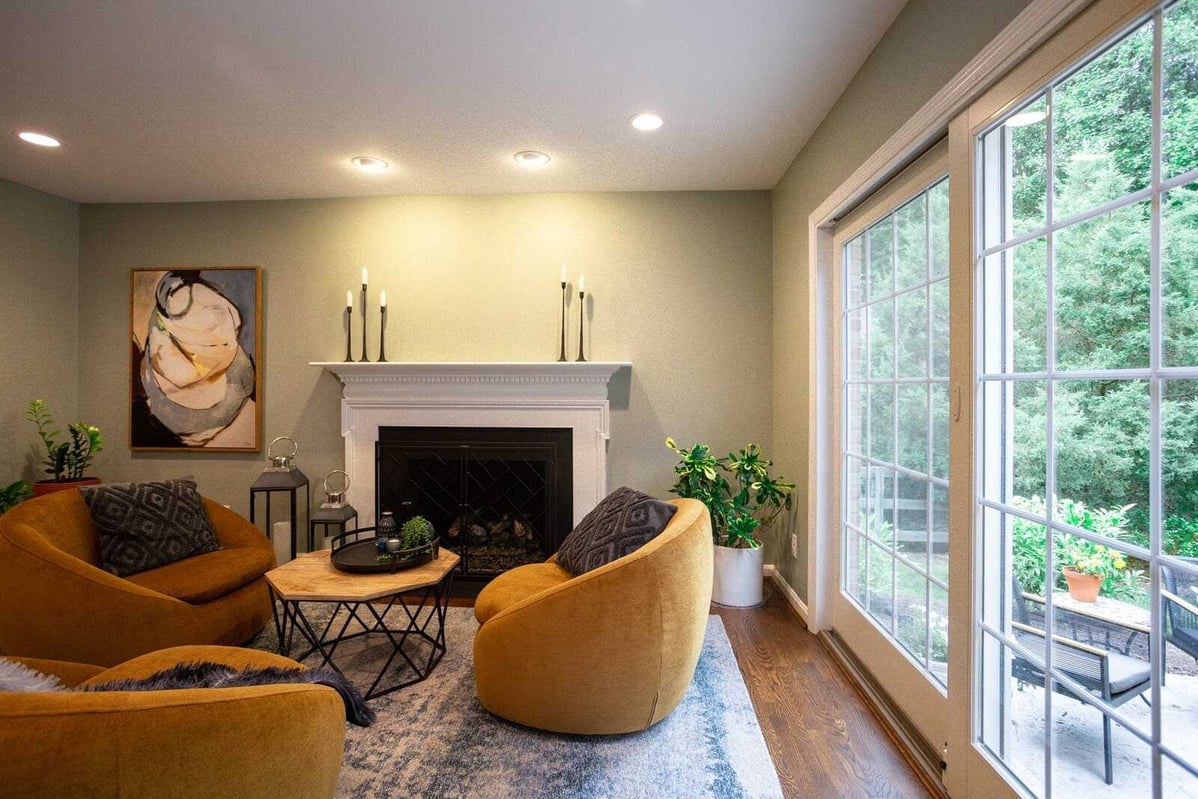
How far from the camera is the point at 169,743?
0.94m

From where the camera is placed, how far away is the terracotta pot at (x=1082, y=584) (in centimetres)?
115

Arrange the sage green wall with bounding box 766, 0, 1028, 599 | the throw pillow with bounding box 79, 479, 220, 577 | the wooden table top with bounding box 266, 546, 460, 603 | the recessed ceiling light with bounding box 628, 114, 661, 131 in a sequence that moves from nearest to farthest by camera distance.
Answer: the sage green wall with bounding box 766, 0, 1028, 599
the wooden table top with bounding box 266, 546, 460, 603
the throw pillow with bounding box 79, 479, 220, 577
the recessed ceiling light with bounding box 628, 114, 661, 131

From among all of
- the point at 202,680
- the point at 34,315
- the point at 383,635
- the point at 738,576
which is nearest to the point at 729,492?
the point at 738,576

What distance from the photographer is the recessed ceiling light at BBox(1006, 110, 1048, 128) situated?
1281 mm

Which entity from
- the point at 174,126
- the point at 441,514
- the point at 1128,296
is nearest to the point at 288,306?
the point at 174,126

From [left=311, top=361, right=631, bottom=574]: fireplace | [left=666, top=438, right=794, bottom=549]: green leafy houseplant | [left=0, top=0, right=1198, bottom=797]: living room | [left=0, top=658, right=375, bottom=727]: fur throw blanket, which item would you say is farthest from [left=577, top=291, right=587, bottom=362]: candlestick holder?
[left=0, top=658, right=375, bottom=727]: fur throw blanket

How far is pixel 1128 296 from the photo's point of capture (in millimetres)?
1058

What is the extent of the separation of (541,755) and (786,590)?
1841 mm

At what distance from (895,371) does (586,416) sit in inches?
71.5

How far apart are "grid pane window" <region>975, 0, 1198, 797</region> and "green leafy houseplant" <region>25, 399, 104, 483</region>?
15.0 feet

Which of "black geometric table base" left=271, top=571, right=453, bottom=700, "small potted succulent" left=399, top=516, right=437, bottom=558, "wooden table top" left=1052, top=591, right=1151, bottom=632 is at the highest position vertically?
"wooden table top" left=1052, top=591, right=1151, bottom=632

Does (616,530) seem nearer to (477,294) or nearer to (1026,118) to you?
(1026,118)

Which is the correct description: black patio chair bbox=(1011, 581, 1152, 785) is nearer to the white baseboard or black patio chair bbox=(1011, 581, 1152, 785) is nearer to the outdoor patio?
the outdoor patio

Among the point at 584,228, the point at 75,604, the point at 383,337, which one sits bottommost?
the point at 75,604
